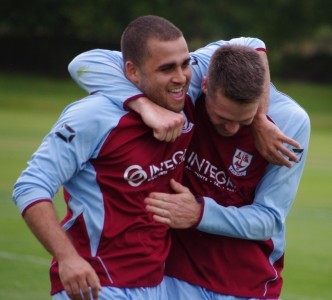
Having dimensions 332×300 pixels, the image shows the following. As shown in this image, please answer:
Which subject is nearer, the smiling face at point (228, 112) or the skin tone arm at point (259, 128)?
the skin tone arm at point (259, 128)

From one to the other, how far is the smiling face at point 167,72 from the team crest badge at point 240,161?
56 centimetres

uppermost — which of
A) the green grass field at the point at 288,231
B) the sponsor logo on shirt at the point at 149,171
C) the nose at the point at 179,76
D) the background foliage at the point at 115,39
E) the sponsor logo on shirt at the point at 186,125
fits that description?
the nose at the point at 179,76

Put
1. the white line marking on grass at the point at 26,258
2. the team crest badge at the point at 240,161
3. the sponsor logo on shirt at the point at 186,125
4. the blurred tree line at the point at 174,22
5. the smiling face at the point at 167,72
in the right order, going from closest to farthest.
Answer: the smiling face at the point at 167,72, the sponsor logo on shirt at the point at 186,125, the team crest badge at the point at 240,161, the white line marking on grass at the point at 26,258, the blurred tree line at the point at 174,22

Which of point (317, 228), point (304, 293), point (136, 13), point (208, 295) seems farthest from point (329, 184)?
point (136, 13)

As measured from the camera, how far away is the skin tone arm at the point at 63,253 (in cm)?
468

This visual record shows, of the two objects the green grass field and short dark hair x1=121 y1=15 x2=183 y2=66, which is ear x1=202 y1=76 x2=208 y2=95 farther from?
the green grass field

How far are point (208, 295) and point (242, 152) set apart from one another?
877 mm

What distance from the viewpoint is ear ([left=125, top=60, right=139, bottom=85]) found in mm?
5367

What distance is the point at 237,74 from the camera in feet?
17.1

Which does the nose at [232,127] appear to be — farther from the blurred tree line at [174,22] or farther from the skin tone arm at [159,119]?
the blurred tree line at [174,22]

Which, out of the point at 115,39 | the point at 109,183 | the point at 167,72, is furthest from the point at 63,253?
the point at 115,39

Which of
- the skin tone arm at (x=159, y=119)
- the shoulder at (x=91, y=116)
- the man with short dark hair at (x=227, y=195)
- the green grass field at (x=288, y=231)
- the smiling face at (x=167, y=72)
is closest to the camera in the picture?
the shoulder at (x=91, y=116)

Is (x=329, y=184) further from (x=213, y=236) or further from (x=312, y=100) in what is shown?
(x=312, y=100)

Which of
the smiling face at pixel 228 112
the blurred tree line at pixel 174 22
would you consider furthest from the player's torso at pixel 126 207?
the blurred tree line at pixel 174 22
